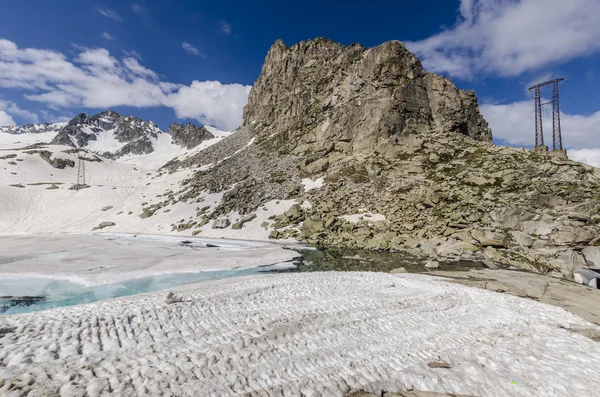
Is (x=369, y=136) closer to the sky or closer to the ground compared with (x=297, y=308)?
closer to the sky

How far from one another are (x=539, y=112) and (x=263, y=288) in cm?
7408

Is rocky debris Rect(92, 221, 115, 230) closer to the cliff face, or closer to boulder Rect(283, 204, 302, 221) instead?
boulder Rect(283, 204, 302, 221)

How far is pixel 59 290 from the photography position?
14.6 meters

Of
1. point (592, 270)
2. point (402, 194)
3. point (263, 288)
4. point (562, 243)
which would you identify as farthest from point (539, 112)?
point (263, 288)

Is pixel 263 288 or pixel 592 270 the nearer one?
pixel 263 288

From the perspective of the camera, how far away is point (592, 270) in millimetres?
21609

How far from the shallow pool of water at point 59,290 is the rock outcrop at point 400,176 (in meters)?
21.8

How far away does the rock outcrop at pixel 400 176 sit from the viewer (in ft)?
95.7

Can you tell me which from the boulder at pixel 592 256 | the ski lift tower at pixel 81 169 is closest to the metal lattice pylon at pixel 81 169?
the ski lift tower at pixel 81 169

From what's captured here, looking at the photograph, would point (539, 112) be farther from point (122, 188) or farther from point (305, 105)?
point (122, 188)

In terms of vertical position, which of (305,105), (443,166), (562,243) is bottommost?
(562,243)

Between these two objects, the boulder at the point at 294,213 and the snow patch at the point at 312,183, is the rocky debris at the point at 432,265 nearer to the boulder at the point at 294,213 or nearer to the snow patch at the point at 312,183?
the boulder at the point at 294,213

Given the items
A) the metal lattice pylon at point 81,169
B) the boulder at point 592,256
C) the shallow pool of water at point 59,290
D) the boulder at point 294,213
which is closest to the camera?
the shallow pool of water at point 59,290

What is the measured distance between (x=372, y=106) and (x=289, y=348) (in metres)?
62.3
